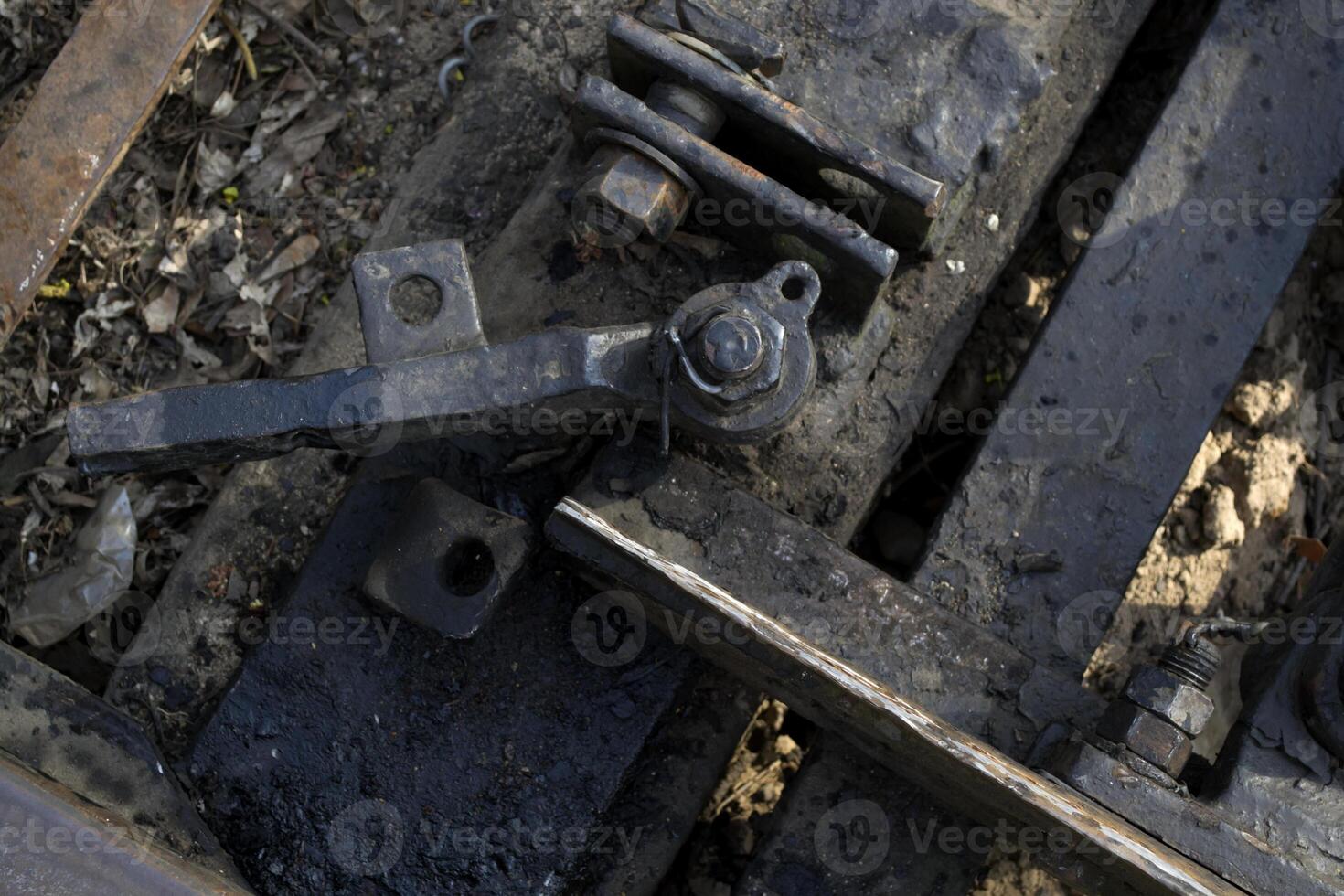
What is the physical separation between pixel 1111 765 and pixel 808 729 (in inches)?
33.8

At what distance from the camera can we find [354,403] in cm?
186

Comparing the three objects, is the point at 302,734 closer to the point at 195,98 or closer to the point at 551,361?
the point at 551,361

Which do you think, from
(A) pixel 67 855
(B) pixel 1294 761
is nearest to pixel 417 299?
(A) pixel 67 855

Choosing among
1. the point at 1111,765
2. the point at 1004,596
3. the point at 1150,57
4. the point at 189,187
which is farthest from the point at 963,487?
the point at 189,187

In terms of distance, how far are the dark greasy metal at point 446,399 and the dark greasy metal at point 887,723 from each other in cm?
23

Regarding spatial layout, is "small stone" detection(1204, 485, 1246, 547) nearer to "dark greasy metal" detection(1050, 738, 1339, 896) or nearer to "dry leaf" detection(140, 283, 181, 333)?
"dark greasy metal" detection(1050, 738, 1339, 896)

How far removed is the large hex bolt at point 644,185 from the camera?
2039mm

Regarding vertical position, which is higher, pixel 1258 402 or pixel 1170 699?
pixel 1258 402

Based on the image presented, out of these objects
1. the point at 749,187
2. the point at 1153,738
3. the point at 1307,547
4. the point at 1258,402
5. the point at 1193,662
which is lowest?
the point at 1153,738

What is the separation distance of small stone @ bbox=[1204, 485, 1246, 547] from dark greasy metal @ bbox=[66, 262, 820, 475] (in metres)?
1.22

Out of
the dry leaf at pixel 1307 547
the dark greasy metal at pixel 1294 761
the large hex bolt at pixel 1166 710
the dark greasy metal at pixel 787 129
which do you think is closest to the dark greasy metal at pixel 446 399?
the dark greasy metal at pixel 787 129

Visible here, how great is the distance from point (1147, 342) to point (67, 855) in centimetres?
210

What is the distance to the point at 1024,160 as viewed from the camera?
93.4 inches

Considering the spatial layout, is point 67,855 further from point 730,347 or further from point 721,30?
point 721,30
